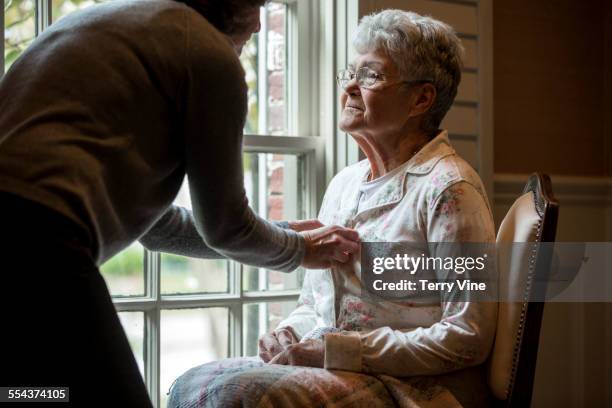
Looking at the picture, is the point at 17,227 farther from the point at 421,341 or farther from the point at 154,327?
the point at 154,327

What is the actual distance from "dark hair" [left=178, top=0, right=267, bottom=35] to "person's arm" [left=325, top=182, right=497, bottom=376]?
22.1 inches

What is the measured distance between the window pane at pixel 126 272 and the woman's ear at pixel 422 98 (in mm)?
867

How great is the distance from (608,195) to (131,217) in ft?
6.93

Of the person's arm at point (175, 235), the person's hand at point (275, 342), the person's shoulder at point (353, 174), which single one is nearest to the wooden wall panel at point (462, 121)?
the person's shoulder at point (353, 174)

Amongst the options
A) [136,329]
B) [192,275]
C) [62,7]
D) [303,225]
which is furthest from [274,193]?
[62,7]

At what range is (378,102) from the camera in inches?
65.7

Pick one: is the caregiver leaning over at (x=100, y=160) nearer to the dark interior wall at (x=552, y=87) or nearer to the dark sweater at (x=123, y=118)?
the dark sweater at (x=123, y=118)

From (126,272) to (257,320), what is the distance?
1.42 feet

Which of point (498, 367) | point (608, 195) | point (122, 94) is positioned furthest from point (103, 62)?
point (608, 195)

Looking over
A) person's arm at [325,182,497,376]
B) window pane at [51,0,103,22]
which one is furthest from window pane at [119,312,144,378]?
window pane at [51,0,103,22]

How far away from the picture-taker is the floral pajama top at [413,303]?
1444 mm

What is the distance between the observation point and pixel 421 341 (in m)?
1.45

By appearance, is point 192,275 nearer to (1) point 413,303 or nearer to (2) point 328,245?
(2) point 328,245

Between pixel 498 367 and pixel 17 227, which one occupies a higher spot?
pixel 17 227
